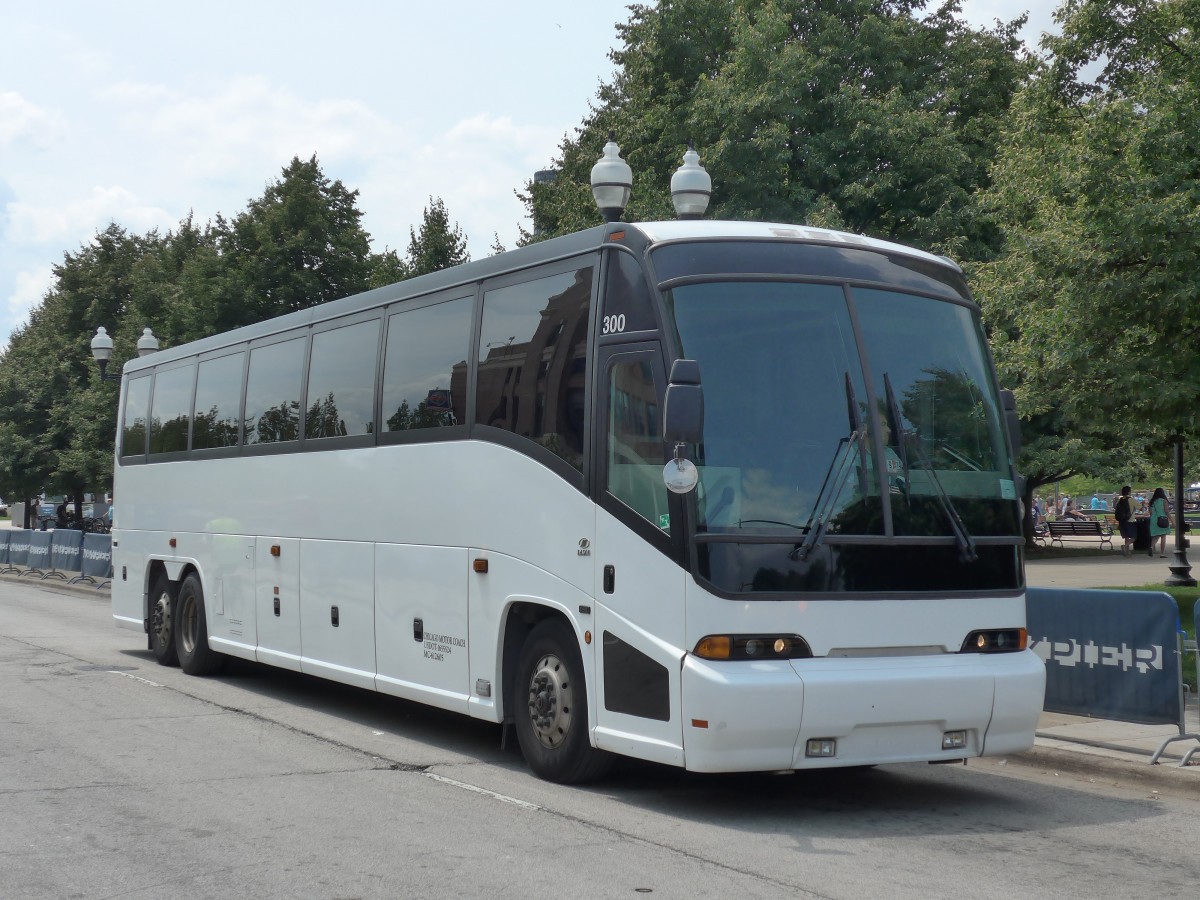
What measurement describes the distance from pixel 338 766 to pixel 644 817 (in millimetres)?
2602

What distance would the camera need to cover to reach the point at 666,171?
3195 cm

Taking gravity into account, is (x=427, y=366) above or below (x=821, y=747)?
above

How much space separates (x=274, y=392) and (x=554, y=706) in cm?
587

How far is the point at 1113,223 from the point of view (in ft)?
51.3

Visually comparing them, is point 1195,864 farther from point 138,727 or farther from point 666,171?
point 666,171

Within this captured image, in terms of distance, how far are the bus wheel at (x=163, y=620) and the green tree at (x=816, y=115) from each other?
52.0 feet

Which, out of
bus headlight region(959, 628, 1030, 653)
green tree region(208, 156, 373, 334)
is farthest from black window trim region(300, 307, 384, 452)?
green tree region(208, 156, 373, 334)

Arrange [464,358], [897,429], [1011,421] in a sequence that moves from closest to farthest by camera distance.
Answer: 1. [897,429]
2. [1011,421]
3. [464,358]

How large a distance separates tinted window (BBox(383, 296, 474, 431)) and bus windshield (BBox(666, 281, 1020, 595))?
8.53 ft

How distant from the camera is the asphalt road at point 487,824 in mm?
6426

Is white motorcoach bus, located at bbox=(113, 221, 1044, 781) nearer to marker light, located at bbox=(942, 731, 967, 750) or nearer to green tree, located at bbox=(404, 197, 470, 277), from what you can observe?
marker light, located at bbox=(942, 731, 967, 750)

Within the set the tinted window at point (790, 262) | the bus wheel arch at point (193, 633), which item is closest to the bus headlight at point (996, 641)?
the tinted window at point (790, 262)

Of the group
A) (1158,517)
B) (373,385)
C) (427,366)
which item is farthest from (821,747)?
(1158,517)

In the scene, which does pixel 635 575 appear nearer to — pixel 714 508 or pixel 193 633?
pixel 714 508
